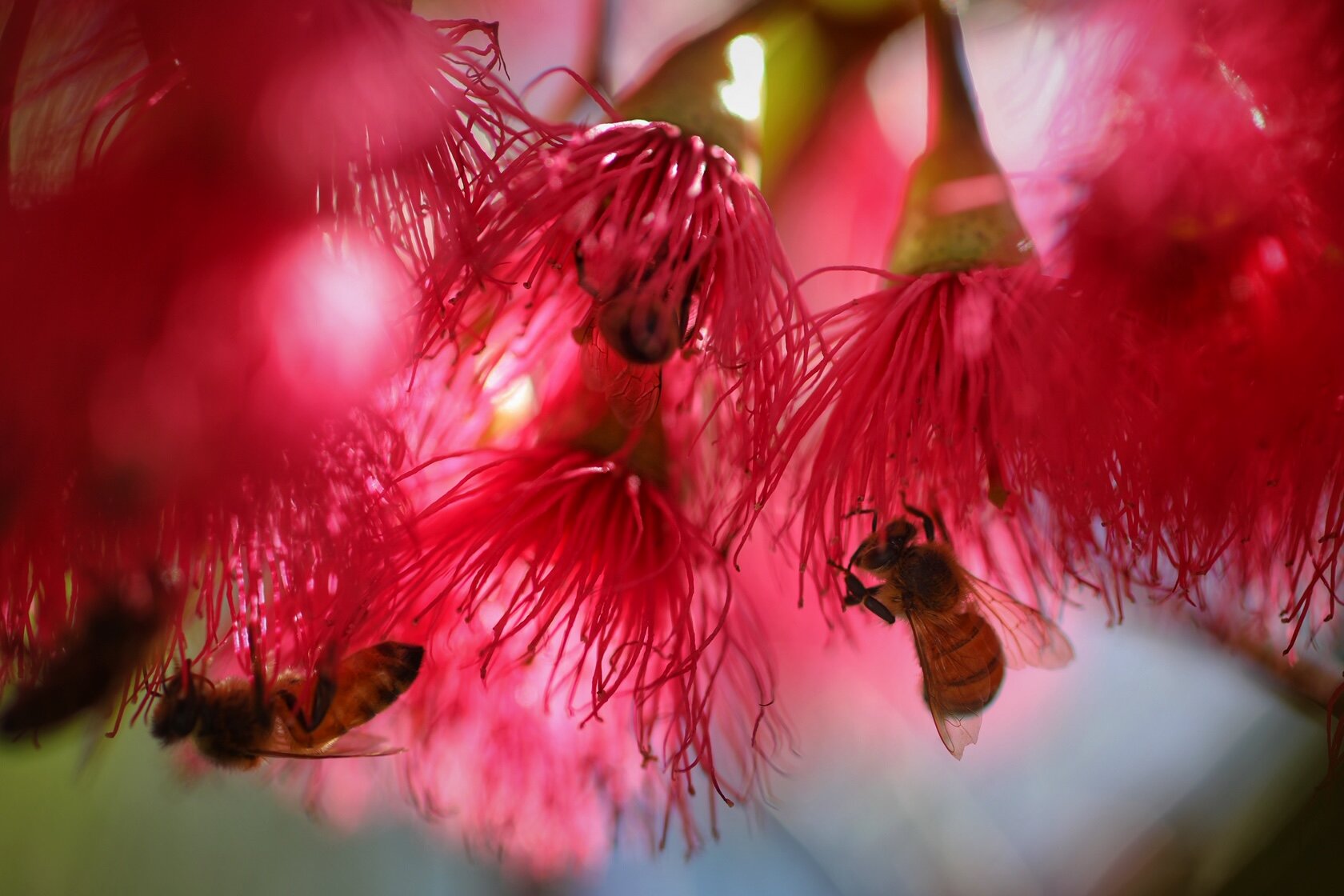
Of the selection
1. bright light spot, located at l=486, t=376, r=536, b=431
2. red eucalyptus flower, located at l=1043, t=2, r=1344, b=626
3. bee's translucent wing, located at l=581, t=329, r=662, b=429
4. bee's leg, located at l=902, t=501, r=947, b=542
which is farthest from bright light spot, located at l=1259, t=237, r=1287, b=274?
bright light spot, located at l=486, t=376, r=536, b=431

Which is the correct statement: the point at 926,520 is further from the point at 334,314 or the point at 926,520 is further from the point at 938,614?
the point at 334,314

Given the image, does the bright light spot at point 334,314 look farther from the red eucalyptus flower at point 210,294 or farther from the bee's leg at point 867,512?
the bee's leg at point 867,512

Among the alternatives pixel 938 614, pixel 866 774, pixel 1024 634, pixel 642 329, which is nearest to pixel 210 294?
pixel 642 329

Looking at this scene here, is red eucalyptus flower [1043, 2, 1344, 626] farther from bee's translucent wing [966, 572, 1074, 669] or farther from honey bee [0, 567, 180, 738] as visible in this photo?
honey bee [0, 567, 180, 738]

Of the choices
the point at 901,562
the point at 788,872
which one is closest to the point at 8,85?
the point at 901,562

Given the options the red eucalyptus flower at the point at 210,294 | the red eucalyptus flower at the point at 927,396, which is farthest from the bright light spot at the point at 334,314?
the red eucalyptus flower at the point at 927,396
